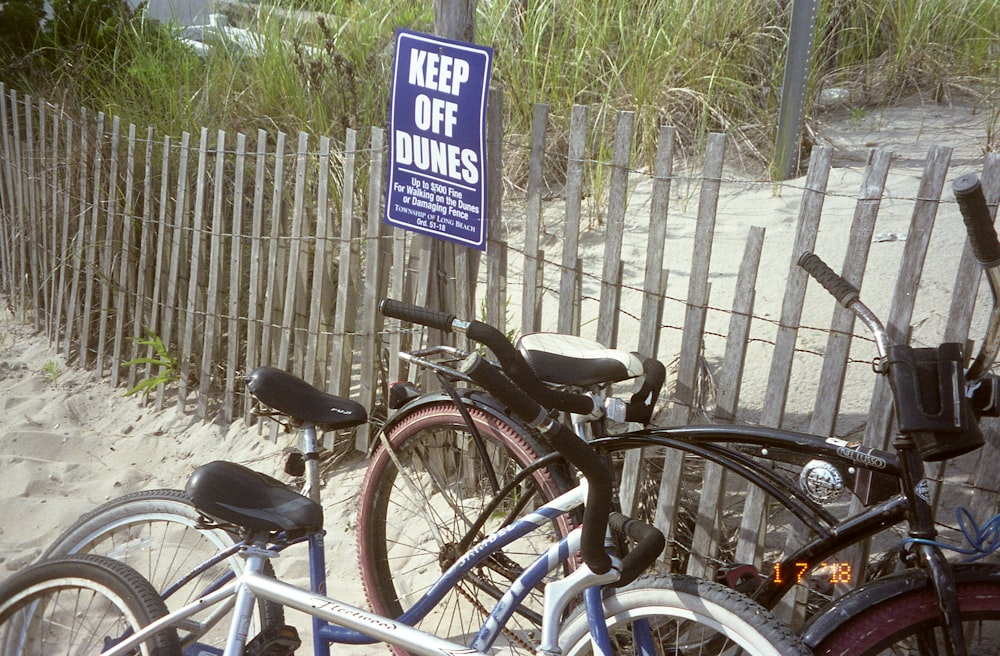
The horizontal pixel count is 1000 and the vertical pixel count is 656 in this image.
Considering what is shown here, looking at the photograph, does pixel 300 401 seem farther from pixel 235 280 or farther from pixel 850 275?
pixel 235 280

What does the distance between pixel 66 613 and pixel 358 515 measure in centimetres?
90

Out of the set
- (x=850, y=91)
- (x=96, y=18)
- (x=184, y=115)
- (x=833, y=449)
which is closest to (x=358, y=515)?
(x=833, y=449)

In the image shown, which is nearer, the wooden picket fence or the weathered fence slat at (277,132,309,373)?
the wooden picket fence

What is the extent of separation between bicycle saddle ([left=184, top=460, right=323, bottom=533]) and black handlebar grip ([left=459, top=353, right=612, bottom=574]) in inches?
29.0

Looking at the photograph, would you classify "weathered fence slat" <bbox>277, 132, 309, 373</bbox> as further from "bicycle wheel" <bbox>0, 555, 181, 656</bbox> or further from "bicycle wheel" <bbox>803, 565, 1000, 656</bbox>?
"bicycle wheel" <bbox>803, 565, 1000, 656</bbox>

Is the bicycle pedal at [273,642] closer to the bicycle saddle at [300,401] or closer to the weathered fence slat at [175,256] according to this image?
the bicycle saddle at [300,401]

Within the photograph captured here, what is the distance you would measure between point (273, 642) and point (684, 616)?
3.32ft

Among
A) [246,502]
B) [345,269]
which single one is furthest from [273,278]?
[246,502]

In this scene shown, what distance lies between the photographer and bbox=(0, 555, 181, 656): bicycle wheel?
2.22m

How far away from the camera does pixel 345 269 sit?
405 centimetres

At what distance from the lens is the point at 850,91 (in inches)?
248

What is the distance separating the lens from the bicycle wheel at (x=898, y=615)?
1.87 meters

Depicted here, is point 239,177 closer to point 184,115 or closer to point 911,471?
point 184,115

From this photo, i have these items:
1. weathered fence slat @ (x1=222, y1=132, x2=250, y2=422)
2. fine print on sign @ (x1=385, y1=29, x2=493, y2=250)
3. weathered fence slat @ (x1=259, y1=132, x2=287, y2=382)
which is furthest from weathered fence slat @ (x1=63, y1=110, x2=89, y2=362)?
fine print on sign @ (x1=385, y1=29, x2=493, y2=250)
